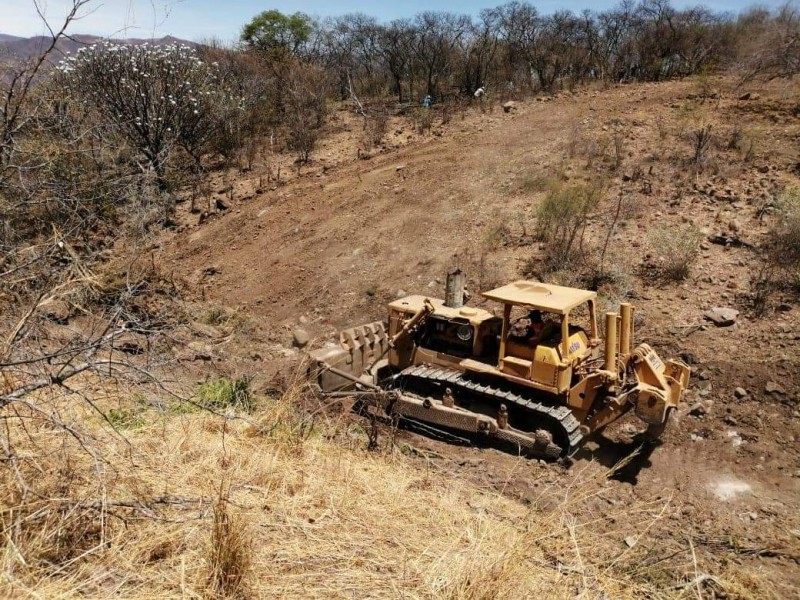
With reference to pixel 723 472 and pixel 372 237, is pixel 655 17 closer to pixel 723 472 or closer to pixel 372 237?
pixel 372 237

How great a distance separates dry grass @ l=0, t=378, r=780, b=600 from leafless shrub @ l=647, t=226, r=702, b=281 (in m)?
5.30

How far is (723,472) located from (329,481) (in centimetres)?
417

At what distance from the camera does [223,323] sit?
32.3 feet

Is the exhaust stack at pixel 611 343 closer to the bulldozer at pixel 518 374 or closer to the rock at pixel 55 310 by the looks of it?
the bulldozer at pixel 518 374

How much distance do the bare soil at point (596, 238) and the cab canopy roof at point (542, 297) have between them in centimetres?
152

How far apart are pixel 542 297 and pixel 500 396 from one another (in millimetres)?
1119

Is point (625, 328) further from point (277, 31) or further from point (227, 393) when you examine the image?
point (277, 31)

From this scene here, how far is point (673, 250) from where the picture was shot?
9.03 metres

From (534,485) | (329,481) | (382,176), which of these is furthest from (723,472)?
(382,176)

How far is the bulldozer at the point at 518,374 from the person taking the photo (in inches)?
233

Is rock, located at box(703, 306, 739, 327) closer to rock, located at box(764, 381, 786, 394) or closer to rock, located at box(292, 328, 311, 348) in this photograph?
rock, located at box(764, 381, 786, 394)

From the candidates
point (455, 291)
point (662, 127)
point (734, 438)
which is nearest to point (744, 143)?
point (662, 127)

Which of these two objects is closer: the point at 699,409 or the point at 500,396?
the point at 500,396

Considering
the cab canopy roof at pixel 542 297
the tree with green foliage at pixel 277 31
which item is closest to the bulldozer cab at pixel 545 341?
the cab canopy roof at pixel 542 297
